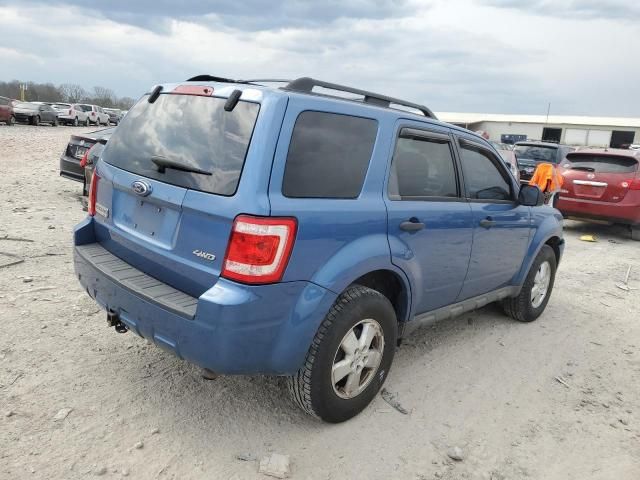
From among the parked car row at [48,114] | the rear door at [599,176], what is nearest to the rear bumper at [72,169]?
the rear door at [599,176]

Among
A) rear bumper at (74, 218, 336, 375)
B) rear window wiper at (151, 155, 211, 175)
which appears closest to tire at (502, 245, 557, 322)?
rear bumper at (74, 218, 336, 375)

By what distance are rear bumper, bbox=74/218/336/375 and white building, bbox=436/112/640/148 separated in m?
51.6

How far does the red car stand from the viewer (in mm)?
9305

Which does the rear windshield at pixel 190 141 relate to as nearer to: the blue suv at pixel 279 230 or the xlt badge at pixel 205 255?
the blue suv at pixel 279 230

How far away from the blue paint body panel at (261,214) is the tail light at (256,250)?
4 centimetres

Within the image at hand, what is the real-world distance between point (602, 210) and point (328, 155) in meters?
8.51

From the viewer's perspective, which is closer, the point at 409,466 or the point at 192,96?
the point at 409,466

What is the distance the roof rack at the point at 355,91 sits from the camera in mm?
2885

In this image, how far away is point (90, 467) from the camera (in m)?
2.50

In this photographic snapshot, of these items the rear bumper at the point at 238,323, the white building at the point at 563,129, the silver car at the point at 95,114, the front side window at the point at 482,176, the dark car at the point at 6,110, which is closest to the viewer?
the rear bumper at the point at 238,323

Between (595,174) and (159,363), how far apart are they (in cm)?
907

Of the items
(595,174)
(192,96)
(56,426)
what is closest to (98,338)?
(56,426)

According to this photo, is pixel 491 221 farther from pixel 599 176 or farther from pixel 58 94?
pixel 58 94

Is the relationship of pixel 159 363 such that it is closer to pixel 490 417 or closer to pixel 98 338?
pixel 98 338
